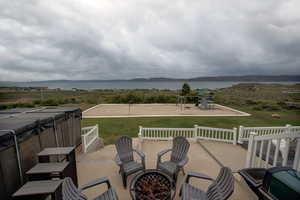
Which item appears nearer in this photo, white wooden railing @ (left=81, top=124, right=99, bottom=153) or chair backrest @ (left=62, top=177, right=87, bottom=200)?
chair backrest @ (left=62, top=177, right=87, bottom=200)

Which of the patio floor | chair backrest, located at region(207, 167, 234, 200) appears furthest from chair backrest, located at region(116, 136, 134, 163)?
chair backrest, located at region(207, 167, 234, 200)

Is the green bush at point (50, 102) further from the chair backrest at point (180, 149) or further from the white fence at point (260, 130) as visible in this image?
the white fence at point (260, 130)

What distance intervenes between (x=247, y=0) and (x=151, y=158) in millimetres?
6323

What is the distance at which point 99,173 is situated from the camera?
3.64 meters

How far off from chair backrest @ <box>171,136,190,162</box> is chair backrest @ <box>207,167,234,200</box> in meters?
1.28

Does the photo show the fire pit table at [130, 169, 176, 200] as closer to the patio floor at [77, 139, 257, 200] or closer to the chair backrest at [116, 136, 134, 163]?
the patio floor at [77, 139, 257, 200]

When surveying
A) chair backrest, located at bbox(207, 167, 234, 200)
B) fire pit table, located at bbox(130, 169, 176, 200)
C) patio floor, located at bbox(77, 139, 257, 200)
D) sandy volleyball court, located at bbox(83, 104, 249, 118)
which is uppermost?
chair backrest, located at bbox(207, 167, 234, 200)

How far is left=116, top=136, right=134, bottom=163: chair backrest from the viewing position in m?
3.61

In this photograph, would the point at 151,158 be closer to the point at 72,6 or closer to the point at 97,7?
the point at 72,6

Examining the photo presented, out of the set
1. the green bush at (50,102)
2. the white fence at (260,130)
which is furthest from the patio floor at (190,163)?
the green bush at (50,102)

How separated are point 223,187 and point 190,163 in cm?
211

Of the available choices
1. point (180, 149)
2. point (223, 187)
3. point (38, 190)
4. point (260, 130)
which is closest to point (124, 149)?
point (180, 149)

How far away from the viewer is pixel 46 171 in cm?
231

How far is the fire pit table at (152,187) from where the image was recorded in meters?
2.22
